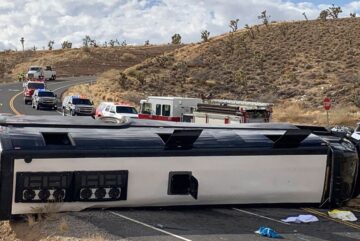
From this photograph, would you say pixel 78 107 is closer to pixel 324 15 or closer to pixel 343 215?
pixel 343 215

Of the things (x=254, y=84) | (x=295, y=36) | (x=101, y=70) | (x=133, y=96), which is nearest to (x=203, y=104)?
(x=133, y=96)

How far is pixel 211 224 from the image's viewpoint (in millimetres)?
12516

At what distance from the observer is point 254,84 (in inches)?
2469

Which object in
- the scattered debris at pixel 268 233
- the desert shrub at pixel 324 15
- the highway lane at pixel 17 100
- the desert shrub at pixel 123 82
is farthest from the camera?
the desert shrub at pixel 324 15

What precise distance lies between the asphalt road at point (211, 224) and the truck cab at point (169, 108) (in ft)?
63.7

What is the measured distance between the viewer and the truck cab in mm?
33844

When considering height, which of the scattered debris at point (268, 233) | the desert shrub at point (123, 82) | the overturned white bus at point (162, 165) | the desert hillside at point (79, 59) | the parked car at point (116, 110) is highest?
the desert hillside at point (79, 59)

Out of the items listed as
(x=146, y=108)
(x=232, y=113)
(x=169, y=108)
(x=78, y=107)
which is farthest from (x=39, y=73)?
(x=232, y=113)

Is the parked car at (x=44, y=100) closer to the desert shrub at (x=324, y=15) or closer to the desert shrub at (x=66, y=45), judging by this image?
the desert shrub at (x=324, y=15)

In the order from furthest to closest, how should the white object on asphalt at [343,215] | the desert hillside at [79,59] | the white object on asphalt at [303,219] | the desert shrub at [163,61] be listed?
1. the desert hillside at [79,59]
2. the desert shrub at [163,61]
3. the white object on asphalt at [343,215]
4. the white object on asphalt at [303,219]

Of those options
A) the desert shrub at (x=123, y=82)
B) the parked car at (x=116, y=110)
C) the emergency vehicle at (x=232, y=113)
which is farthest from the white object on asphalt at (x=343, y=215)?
the desert shrub at (x=123, y=82)

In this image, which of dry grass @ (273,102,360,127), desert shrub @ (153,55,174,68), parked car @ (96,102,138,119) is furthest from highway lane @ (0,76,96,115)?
dry grass @ (273,102,360,127)

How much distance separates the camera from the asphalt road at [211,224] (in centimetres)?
1145

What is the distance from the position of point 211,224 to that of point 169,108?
21.6 m
